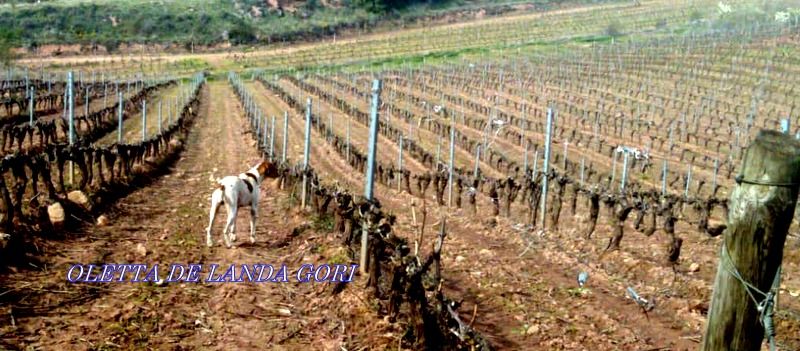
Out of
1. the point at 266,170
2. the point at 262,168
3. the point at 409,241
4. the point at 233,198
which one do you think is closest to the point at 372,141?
the point at 233,198

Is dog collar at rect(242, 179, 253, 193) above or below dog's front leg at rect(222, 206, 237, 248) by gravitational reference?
above

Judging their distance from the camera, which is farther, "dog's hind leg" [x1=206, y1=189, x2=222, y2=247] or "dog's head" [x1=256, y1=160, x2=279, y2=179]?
"dog's head" [x1=256, y1=160, x2=279, y2=179]

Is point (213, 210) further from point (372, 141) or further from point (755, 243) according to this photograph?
point (755, 243)

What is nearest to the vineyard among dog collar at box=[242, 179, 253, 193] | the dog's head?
dog collar at box=[242, 179, 253, 193]

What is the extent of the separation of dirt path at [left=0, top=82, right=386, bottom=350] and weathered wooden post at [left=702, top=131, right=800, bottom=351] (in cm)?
393

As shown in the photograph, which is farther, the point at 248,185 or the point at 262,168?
the point at 262,168

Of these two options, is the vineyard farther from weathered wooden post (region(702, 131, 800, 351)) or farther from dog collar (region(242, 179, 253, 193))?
dog collar (region(242, 179, 253, 193))

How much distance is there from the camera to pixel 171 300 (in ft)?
23.0

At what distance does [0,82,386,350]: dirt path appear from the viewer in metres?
6.00

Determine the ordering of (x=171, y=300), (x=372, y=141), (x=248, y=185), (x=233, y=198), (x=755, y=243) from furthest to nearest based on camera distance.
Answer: (x=248, y=185), (x=233, y=198), (x=372, y=141), (x=171, y=300), (x=755, y=243)

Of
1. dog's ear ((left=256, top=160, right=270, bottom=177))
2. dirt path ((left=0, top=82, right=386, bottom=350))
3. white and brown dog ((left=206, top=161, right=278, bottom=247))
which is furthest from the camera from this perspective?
dog's ear ((left=256, top=160, right=270, bottom=177))

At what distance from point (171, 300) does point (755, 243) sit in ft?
19.1

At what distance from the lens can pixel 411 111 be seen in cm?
3941

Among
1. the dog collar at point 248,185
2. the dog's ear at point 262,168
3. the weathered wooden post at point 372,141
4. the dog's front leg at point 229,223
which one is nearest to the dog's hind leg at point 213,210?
the dog's front leg at point 229,223
